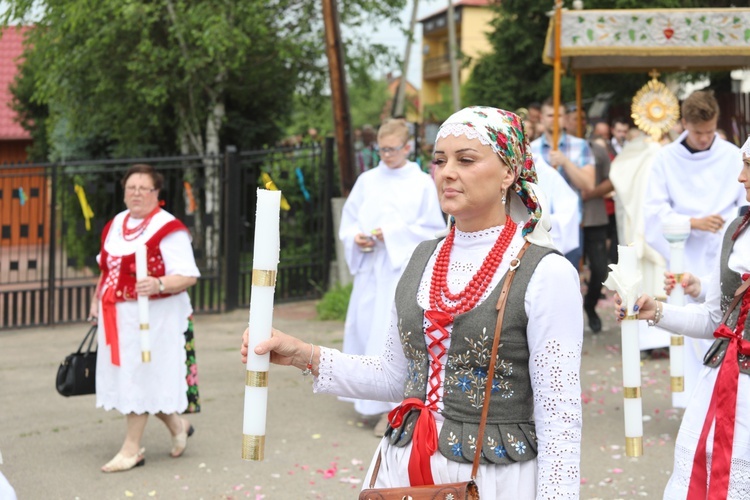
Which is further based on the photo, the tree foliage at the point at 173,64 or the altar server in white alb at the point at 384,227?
the tree foliage at the point at 173,64

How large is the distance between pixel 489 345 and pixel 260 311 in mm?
675

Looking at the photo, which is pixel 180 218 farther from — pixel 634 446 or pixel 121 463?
pixel 634 446

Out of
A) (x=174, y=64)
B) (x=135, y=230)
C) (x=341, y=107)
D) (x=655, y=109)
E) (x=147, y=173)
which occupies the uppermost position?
(x=174, y=64)

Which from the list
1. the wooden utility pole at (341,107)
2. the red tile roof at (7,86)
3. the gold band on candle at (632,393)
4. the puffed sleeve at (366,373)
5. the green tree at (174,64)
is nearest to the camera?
the puffed sleeve at (366,373)

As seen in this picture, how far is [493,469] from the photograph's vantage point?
3.00 m

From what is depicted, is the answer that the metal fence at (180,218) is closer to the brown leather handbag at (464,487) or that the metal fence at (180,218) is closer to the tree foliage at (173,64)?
the tree foliage at (173,64)

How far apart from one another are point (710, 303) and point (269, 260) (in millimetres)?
2106

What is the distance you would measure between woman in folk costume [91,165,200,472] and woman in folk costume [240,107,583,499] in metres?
3.63

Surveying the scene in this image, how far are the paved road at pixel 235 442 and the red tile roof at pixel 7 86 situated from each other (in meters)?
21.9

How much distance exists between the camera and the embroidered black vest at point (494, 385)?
3.00 meters

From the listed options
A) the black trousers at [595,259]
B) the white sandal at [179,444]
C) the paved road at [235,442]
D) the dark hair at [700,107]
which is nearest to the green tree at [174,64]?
the black trousers at [595,259]

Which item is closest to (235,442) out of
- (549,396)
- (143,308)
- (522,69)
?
(143,308)

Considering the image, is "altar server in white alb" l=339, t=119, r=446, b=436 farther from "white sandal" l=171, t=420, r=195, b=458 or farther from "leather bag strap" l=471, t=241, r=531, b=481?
"leather bag strap" l=471, t=241, r=531, b=481

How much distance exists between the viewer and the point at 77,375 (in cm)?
674
